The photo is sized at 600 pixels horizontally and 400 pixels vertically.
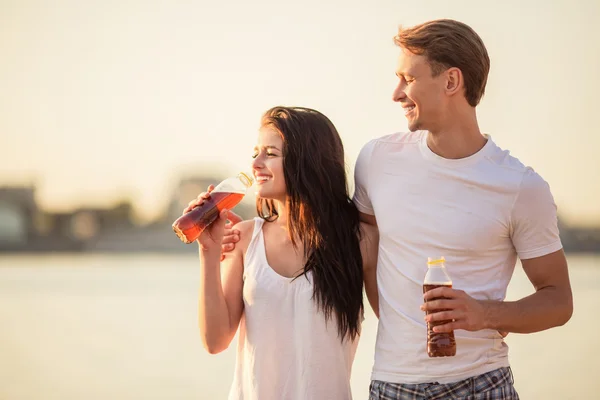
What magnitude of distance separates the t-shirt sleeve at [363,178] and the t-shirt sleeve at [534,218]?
1.68ft

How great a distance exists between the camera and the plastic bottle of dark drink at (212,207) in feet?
9.77

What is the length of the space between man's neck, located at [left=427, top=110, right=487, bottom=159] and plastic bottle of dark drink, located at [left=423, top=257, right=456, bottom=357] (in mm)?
409

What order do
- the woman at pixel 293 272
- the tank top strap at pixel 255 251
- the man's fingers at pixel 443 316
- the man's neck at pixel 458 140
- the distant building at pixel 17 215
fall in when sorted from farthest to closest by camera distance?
the distant building at pixel 17 215, the tank top strap at pixel 255 251, the woman at pixel 293 272, the man's neck at pixel 458 140, the man's fingers at pixel 443 316

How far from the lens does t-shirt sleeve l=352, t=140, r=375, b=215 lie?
3.02 meters

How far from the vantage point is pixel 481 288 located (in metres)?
2.76

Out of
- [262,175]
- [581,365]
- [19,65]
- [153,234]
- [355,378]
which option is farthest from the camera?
[19,65]

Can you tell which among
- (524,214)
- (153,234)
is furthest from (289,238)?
(153,234)

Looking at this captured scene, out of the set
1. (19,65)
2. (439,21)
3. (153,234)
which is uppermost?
(19,65)

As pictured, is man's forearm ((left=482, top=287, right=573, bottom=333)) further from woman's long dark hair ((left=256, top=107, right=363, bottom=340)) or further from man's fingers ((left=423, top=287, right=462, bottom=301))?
woman's long dark hair ((left=256, top=107, right=363, bottom=340))

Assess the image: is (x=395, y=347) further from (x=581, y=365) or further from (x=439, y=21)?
(x=581, y=365)

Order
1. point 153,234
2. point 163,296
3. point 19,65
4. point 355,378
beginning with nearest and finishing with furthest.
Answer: point 355,378, point 163,296, point 153,234, point 19,65

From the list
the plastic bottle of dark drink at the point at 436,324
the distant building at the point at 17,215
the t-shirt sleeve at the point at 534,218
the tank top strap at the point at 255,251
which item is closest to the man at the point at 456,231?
the t-shirt sleeve at the point at 534,218

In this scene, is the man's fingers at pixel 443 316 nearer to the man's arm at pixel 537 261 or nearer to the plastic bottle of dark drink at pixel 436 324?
the plastic bottle of dark drink at pixel 436 324

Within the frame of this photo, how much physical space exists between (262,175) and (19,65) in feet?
149
